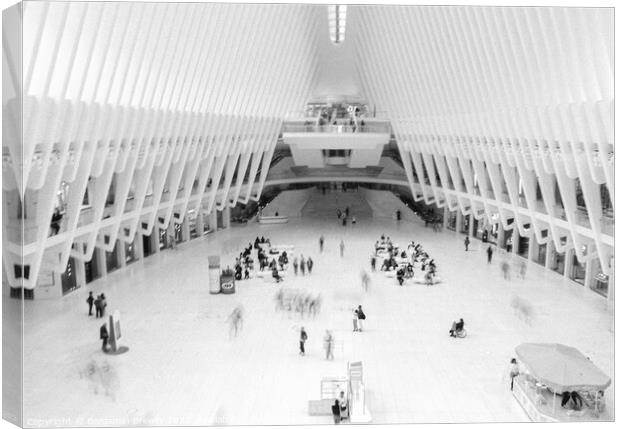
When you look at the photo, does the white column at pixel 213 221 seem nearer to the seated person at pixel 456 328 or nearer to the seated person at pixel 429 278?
the seated person at pixel 429 278

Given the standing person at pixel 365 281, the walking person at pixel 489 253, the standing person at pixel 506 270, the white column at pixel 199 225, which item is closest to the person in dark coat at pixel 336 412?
the standing person at pixel 365 281

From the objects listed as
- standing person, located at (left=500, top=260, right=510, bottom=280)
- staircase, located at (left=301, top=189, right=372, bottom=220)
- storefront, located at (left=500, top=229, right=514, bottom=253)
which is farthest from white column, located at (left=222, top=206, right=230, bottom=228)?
standing person, located at (left=500, top=260, right=510, bottom=280)

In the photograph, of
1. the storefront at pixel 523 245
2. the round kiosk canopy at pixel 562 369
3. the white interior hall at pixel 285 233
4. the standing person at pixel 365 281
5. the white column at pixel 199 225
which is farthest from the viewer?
the white column at pixel 199 225

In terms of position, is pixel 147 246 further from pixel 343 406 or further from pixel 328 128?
pixel 343 406

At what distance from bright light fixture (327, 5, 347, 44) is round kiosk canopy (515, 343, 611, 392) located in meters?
22.5

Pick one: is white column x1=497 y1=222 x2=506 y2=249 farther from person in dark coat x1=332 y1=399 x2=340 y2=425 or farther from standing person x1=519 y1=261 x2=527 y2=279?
person in dark coat x1=332 y1=399 x2=340 y2=425

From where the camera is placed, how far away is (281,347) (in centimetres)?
1694

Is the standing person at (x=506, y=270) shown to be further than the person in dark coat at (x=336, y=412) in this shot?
Yes

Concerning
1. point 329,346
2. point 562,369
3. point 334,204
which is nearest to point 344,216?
point 334,204

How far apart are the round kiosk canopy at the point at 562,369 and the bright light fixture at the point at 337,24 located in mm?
22458

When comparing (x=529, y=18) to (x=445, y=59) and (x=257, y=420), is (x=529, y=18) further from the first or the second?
(x=257, y=420)

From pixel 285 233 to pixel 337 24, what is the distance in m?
12.1

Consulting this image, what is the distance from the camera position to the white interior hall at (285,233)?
1283cm

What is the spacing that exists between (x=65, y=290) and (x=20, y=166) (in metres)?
11.6
